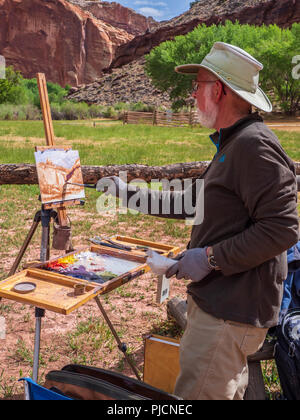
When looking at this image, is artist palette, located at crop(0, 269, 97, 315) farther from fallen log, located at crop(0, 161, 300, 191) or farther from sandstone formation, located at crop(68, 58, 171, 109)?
sandstone formation, located at crop(68, 58, 171, 109)

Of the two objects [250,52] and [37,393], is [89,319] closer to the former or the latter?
[37,393]

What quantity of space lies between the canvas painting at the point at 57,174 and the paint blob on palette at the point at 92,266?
1.59 feet

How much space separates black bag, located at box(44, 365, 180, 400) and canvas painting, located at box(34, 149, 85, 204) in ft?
4.93

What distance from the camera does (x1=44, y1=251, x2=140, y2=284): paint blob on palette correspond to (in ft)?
8.88

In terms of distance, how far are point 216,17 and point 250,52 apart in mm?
50418

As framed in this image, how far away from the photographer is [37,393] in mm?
1681

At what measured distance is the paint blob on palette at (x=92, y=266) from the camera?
2.71 meters

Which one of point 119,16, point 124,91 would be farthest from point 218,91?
point 119,16

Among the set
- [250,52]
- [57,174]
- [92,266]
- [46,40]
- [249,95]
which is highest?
[46,40]

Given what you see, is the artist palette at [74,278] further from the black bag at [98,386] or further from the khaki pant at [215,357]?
the khaki pant at [215,357]

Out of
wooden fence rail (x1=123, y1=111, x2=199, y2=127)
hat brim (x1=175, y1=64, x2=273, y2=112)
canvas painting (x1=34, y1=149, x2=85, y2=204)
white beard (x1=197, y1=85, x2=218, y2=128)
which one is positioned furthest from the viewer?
wooden fence rail (x1=123, y1=111, x2=199, y2=127)

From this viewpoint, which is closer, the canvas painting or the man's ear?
the man's ear

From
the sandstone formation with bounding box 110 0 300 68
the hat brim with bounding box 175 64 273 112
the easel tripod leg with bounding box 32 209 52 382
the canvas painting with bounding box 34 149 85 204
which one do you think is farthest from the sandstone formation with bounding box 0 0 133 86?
the hat brim with bounding box 175 64 273 112

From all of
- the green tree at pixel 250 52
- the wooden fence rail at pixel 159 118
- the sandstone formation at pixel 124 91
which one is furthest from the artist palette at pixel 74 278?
the sandstone formation at pixel 124 91
